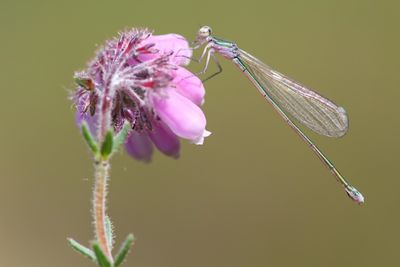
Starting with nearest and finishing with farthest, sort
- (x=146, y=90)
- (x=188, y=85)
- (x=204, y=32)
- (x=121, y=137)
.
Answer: (x=121, y=137)
(x=146, y=90)
(x=188, y=85)
(x=204, y=32)

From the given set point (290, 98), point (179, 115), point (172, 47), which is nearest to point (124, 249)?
point (179, 115)

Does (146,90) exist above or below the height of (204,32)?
below

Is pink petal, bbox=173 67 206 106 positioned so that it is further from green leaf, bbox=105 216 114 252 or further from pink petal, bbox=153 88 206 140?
green leaf, bbox=105 216 114 252

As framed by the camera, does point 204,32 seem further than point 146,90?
Yes

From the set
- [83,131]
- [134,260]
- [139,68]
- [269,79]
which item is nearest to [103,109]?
[83,131]

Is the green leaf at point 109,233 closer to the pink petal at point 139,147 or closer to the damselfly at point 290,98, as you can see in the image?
the pink petal at point 139,147

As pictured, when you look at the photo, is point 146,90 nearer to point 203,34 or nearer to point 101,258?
point 101,258

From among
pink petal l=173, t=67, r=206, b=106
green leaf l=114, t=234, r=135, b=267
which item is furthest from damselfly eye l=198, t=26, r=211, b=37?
green leaf l=114, t=234, r=135, b=267
